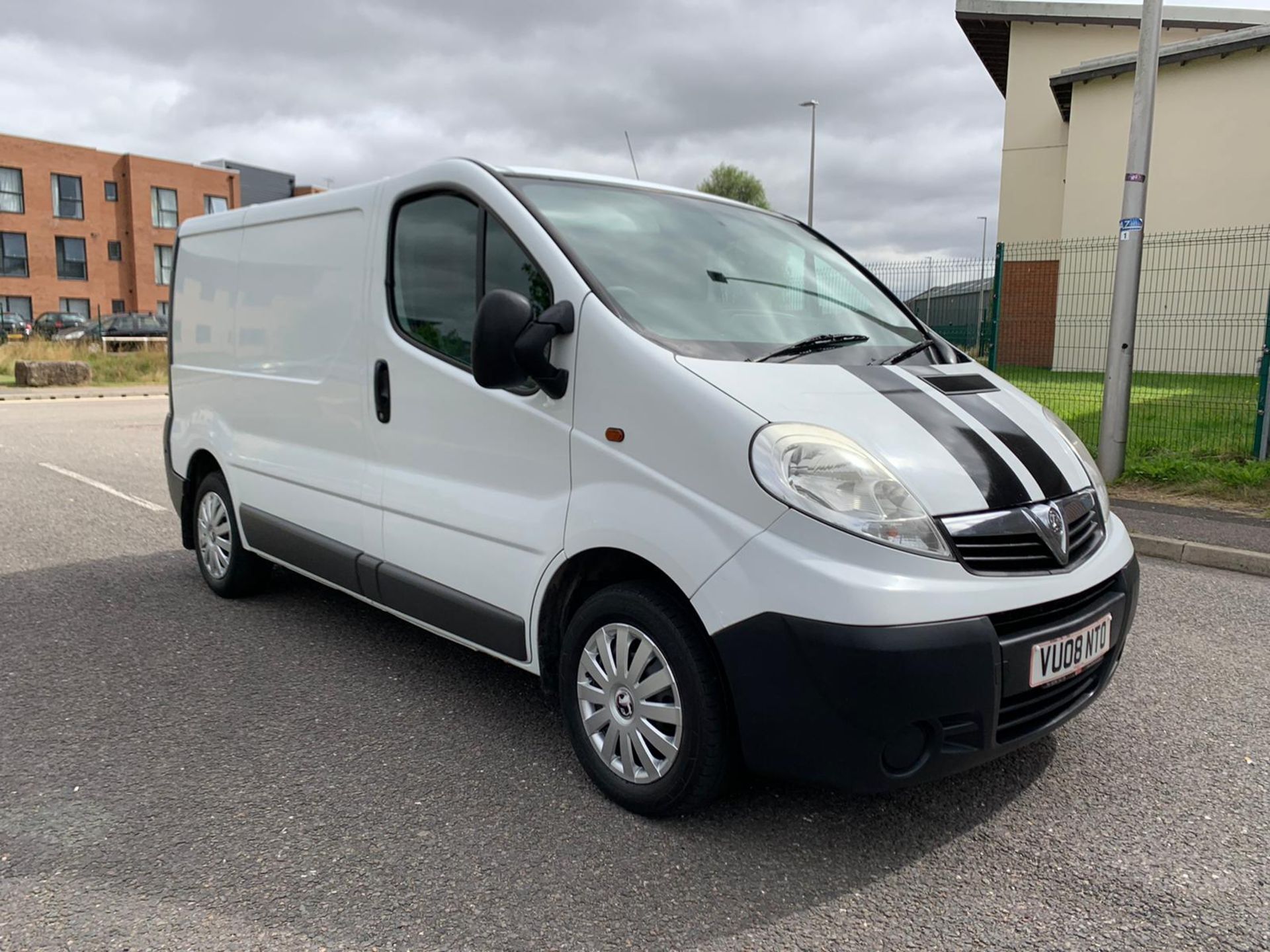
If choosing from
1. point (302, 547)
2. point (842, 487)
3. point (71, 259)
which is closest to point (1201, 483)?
point (842, 487)

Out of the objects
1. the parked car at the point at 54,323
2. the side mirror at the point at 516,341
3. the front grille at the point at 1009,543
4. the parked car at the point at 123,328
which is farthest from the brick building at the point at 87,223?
the front grille at the point at 1009,543

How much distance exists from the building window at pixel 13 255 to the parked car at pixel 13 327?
671 centimetres

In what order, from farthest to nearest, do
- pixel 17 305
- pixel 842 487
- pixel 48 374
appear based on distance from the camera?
pixel 17 305
pixel 48 374
pixel 842 487

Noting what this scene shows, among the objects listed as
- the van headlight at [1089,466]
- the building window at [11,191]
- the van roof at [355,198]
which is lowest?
the van headlight at [1089,466]

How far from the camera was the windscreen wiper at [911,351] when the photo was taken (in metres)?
3.23

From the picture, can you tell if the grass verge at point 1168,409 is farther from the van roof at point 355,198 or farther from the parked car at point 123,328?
the parked car at point 123,328

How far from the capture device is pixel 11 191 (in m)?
45.6

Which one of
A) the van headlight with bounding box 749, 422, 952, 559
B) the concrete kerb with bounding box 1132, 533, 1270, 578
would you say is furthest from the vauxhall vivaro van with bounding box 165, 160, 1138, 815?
the concrete kerb with bounding box 1132, 533, 1270, 578

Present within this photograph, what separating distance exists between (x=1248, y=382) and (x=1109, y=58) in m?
13.5

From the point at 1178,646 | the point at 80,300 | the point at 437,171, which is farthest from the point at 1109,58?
the point at 80,300

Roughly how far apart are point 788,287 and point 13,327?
41.2 metres

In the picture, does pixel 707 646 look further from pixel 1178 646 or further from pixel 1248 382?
pixel 1248 382

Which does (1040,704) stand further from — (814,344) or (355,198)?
(355,198)

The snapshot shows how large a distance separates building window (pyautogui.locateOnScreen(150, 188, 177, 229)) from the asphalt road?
53.4 m
